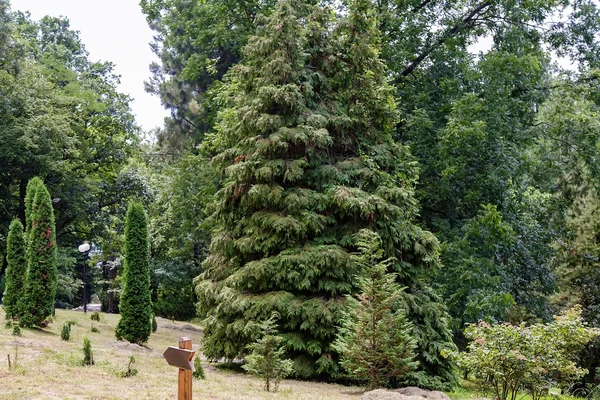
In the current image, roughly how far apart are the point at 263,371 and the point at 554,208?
452 inches

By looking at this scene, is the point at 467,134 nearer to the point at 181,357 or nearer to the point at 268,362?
the point at 268,362

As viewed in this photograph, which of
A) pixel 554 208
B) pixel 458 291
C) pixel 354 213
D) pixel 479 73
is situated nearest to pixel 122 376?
pixel 354 213

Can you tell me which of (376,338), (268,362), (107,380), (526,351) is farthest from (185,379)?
(526,351)

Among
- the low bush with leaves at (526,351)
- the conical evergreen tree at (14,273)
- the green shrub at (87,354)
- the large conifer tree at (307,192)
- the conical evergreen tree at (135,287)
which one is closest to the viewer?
the low bush with leaves at (526,351)

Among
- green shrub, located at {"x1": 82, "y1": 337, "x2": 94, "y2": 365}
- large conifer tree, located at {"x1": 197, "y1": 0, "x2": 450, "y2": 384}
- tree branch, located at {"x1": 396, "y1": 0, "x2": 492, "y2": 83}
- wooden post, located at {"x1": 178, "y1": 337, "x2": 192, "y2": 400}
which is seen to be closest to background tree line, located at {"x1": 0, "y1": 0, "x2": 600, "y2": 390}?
tree branch, located at {"x1": 396, "y1": 0, "x2": 492, "y2": 83}

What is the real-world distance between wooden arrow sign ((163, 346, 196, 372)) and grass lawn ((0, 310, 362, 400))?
7.45 ft

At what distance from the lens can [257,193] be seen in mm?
11898

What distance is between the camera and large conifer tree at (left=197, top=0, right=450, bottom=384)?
37.2 ft

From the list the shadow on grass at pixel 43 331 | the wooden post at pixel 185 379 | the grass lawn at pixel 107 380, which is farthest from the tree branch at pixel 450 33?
the wooden post at pixel 185 379

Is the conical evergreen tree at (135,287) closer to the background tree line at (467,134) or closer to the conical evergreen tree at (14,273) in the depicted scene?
the background tree line at (467,134)

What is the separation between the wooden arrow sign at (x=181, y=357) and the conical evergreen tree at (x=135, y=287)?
10.0m

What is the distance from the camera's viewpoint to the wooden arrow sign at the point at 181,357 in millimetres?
5387

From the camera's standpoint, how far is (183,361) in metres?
5.43

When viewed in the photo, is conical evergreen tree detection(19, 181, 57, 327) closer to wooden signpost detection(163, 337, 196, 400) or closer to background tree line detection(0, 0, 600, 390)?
background tree line detection(0, 0, 600, 390)
